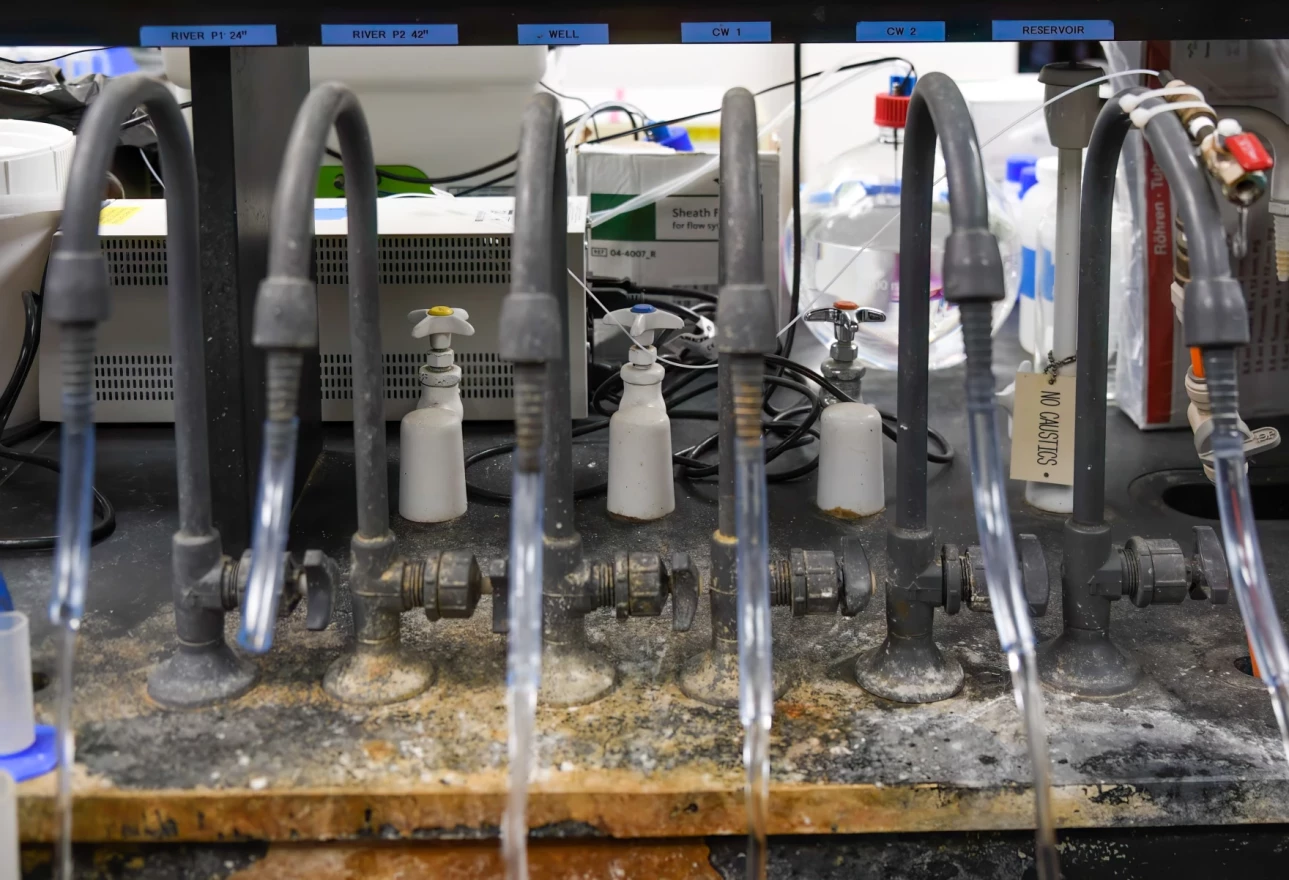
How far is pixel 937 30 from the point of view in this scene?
2.90ft

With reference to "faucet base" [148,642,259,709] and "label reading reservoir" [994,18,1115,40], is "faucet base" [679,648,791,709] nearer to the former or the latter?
"faucet base" [148,642,259,709]

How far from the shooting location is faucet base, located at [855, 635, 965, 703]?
2.79 feet

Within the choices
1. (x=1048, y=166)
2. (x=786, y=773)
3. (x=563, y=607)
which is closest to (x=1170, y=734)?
(x=786, y=773)

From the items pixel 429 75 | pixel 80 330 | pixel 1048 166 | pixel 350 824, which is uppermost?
pixel 429 75

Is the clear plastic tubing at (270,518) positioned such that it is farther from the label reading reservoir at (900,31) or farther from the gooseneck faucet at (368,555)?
the label reading reservoir at (900,31)

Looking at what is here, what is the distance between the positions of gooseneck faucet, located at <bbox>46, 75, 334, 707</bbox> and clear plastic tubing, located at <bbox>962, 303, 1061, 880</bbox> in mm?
411

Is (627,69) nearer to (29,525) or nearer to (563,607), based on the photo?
(29,525)

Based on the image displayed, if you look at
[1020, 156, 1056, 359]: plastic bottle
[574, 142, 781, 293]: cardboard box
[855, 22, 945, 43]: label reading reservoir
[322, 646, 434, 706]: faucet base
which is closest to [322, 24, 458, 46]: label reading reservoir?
[855, 22, 945, 43]: label reading reservoir

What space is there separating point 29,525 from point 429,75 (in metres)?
0.81

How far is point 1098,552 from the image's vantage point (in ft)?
2.78

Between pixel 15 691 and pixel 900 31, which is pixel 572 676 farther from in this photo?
pixel 900 31

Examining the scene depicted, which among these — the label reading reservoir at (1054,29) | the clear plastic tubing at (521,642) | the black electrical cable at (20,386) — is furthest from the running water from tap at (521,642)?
the black electrical cable at (20,386)

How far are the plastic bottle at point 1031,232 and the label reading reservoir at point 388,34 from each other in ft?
2.82

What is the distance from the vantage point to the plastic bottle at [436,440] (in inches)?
43.5
